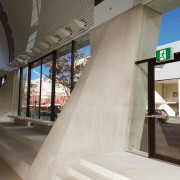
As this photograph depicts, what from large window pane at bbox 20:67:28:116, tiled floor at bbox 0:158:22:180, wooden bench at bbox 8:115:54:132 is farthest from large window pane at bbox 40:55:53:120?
tiled floor at bbox 0:158:22:180

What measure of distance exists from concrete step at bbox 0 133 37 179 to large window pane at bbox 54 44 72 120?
1.90 meters

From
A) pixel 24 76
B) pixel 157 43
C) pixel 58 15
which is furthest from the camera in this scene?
pixel 24 76

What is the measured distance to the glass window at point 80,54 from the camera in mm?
6328

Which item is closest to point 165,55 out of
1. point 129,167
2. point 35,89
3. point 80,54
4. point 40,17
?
point 129,167

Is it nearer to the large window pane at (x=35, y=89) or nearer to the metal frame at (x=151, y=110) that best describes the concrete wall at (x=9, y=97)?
the large window pane at (x=35, y=89)

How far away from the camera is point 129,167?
3.27m

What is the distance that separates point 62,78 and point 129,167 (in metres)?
4.71

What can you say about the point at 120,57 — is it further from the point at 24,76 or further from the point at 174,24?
the point at 24,76

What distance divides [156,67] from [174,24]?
0.95 meters

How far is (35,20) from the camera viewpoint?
8.73 m

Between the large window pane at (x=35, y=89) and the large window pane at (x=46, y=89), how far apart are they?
56cm

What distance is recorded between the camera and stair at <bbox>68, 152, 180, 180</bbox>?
9.69 feet

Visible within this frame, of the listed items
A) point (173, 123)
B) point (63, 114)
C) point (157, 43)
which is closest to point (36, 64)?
point (63, 114)

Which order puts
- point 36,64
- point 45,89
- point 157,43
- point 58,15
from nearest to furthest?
point 157,43, point 58,15, point 45,89, point 36,64
